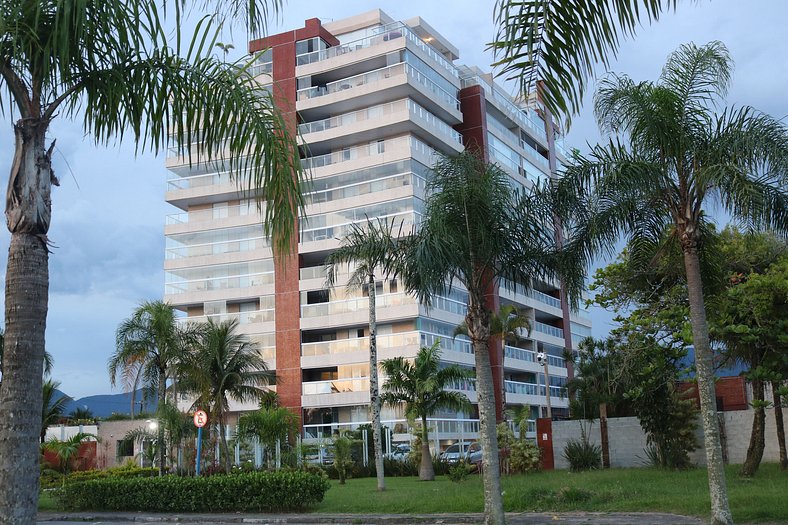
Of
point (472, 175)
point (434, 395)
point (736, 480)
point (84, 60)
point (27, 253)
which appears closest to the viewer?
point (27, 253)

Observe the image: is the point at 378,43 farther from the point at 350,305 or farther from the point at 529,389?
the point at 529,389

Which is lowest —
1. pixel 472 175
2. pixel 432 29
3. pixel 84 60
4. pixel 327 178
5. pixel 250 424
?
pixel 250 424

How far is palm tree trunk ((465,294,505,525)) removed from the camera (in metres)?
15.6

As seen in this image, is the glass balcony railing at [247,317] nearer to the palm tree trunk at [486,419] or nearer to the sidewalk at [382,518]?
the sidewalk at [382,518]

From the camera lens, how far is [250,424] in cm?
3584

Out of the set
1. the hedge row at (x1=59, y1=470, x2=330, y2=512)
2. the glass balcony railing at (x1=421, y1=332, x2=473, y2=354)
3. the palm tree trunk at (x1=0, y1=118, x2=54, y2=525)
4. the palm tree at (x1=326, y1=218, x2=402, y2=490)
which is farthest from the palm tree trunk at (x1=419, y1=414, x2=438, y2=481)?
the palm tree trunk at (x1=0, y1=118, x2=54, y2=525)

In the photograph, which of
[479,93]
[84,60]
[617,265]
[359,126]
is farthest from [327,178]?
[84,60]

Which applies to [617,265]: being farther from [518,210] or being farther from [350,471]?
[350,471]

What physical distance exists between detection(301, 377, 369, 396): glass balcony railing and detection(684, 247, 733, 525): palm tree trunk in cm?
3672

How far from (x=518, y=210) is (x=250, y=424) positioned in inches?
882

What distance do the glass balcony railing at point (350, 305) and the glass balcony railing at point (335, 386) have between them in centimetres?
433

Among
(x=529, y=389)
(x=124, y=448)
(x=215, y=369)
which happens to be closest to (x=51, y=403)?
(x=124, y=448)

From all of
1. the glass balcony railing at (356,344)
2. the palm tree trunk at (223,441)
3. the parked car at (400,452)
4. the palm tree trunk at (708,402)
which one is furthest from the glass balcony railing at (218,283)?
the palm tree trunk at (708,402)

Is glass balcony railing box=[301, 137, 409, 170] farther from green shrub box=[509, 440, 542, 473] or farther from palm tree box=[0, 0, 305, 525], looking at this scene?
palm tree box=[0, 0, 305, 525]
